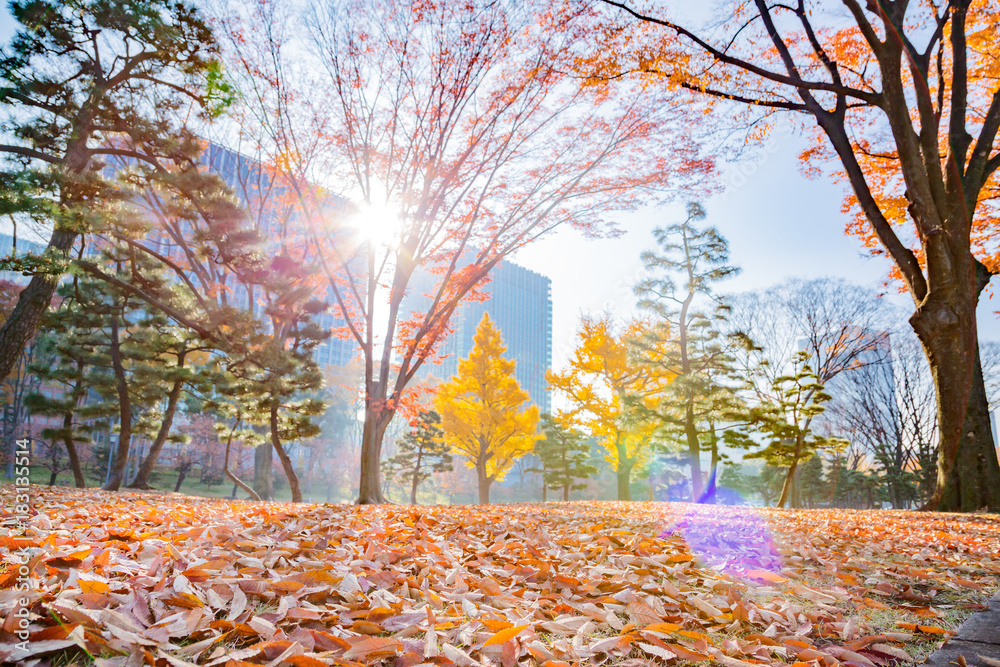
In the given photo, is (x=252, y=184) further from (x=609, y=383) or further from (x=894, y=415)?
(x=894, y=415)

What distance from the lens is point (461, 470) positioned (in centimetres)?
3250

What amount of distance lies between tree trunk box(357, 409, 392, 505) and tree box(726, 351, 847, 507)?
11506 millimetres

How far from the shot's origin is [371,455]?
745 centimetres

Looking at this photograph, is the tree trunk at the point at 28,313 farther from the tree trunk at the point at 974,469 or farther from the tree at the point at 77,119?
the tree trunk at the point at 974,469

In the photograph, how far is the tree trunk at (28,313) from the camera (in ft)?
16.6

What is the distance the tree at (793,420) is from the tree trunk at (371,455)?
11.5m

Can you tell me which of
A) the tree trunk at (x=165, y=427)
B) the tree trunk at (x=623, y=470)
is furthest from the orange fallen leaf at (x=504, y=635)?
the tree trunk at (x=623, y=470)

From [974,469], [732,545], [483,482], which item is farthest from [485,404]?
[732,545]

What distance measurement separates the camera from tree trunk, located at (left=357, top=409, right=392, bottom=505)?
730 cm

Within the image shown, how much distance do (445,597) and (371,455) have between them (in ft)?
19.9

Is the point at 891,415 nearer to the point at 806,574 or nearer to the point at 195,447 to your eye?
the point at 806,574

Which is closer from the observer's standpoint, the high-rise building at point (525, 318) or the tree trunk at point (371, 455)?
the tree trunk at point (371, 455)

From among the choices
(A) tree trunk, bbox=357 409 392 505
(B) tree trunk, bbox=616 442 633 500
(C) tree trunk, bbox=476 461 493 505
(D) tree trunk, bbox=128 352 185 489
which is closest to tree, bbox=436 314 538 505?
(C) tree trunk, bbox=476 461 493 505

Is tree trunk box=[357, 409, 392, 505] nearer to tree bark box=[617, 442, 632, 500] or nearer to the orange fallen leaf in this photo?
the orange fallen leaf
